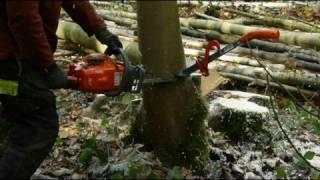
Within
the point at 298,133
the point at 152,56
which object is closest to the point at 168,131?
the point at 152,56

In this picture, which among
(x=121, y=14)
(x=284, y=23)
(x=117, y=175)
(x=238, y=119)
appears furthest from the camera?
(x=121, y=14)

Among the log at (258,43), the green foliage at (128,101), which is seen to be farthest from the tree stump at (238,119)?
the log at (258,43)

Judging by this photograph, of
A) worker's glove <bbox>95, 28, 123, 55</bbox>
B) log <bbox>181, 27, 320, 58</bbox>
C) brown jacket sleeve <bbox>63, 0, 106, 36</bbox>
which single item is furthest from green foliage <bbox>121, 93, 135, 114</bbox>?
log <bbox>181, 27, 320, 58</bbox>

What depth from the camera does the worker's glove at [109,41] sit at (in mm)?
3426

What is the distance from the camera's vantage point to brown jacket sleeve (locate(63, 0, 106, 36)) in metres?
3.29

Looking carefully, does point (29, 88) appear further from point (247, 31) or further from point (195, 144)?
point (247, 31)

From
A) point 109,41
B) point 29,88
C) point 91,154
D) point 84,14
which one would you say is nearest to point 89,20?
point 84,14

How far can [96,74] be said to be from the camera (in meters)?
3.21

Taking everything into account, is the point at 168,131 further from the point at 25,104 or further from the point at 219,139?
the point at 25,104

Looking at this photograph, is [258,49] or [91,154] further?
[258,49]

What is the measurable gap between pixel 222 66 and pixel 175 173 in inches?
126

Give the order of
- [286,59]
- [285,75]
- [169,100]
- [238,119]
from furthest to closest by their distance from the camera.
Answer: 1. [286,59]
2. [285,75]
3. [238,119]
4. [169,100]

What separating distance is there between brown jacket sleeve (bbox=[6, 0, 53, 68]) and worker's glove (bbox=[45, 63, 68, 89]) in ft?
0.28

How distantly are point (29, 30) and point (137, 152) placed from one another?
1.15m
